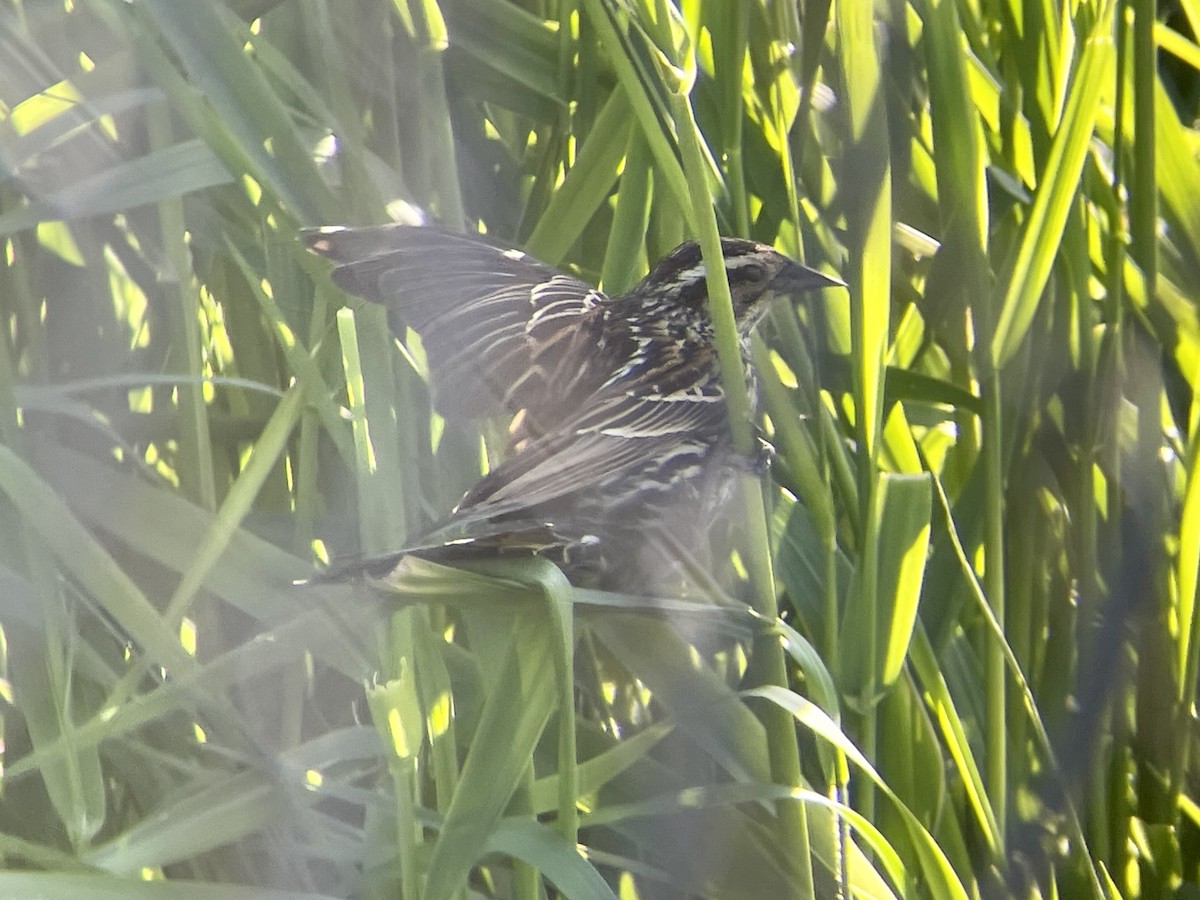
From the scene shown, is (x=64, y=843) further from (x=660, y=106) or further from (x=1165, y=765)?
(x=1165, y=765)

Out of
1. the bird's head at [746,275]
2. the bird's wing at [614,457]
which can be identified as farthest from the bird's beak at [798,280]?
the bird's wing at [614,457]

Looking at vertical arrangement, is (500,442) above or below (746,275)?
below

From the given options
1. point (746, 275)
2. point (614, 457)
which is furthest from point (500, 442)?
point (746, 275)

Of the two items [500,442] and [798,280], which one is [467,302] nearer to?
[500,442]

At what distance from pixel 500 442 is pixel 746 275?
24 centimetres

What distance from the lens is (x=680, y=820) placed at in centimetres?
84

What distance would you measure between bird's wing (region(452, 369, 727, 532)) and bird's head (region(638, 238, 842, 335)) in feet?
0.27

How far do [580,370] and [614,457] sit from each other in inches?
8.1

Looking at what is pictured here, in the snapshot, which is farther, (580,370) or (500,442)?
(580,370)

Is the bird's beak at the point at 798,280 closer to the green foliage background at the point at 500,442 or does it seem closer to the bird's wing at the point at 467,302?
the green foliage background at the point at 500,442

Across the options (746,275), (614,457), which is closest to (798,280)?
(746,275)

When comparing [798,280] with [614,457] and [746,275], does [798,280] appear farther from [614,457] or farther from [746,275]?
[614,457]

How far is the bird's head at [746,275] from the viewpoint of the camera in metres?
0.94

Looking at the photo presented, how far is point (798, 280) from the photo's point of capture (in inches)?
37.6
